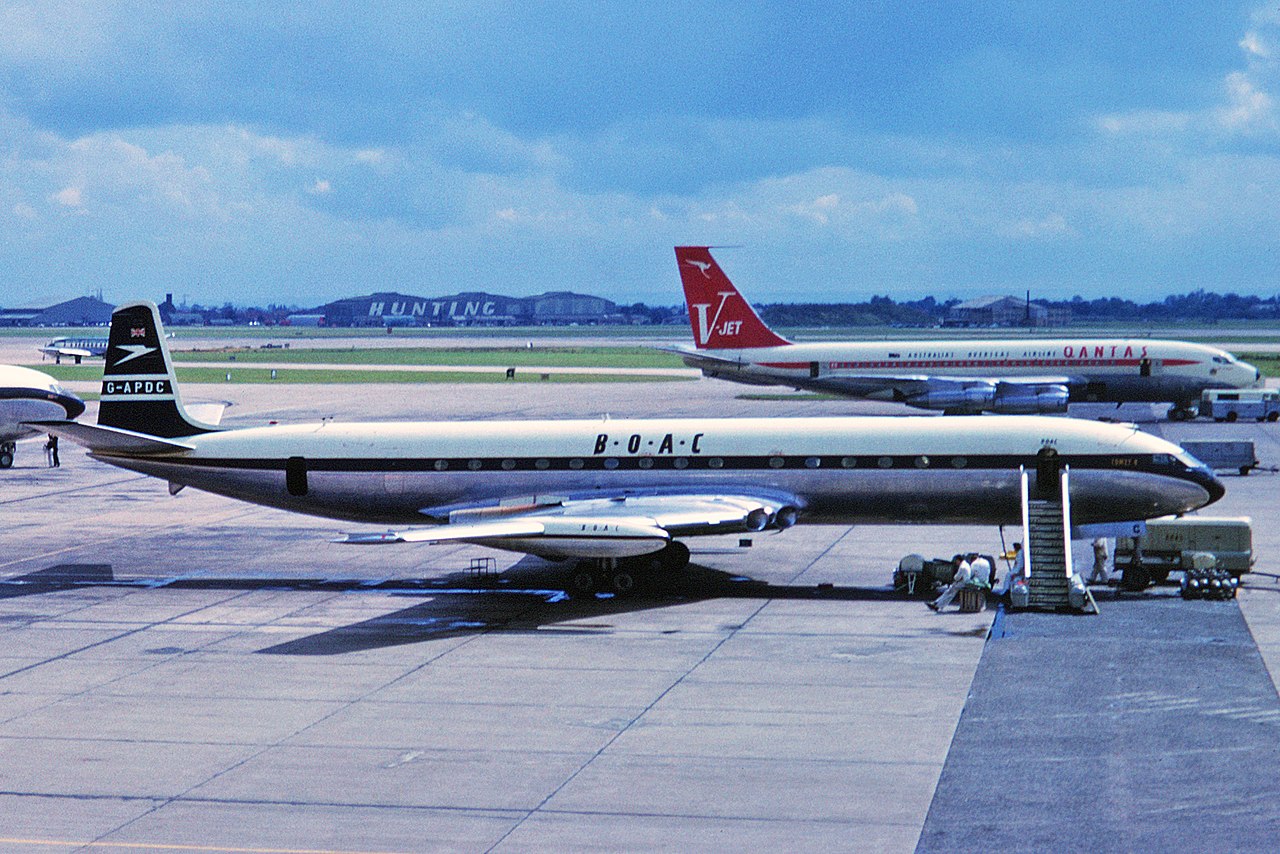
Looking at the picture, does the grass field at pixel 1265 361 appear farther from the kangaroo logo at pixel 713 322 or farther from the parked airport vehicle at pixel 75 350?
the parked airport vehicle at pixel 75 350

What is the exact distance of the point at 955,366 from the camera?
80812 millimetres

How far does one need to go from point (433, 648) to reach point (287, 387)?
8866cm

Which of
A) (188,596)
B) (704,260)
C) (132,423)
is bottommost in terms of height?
(188,596)

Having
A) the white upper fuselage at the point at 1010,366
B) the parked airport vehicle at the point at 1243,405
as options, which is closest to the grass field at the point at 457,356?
the white upper fuselage at the point at 1010,366

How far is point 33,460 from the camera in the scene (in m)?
65.8

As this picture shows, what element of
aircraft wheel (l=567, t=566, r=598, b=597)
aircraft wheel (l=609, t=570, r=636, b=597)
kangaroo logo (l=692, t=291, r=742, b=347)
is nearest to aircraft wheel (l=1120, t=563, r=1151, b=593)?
aircraft wheel (l=609, t=570, r=636, b=597)

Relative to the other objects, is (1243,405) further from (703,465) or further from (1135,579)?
(703,465)

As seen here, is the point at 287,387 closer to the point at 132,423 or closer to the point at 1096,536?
the point at 132,423

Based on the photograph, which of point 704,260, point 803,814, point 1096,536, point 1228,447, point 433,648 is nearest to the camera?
point 803,814

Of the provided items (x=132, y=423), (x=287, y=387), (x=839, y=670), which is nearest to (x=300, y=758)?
(x=839, y=670)

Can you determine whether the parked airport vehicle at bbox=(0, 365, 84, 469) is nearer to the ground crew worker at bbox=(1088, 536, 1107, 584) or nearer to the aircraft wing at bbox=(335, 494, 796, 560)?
the aircraft wing at bbox=(335, 494, 796, 560)

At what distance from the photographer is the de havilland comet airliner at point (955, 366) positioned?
78312 mm

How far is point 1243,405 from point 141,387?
6011cm

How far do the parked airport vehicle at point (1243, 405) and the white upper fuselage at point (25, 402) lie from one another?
56022 millimetres
